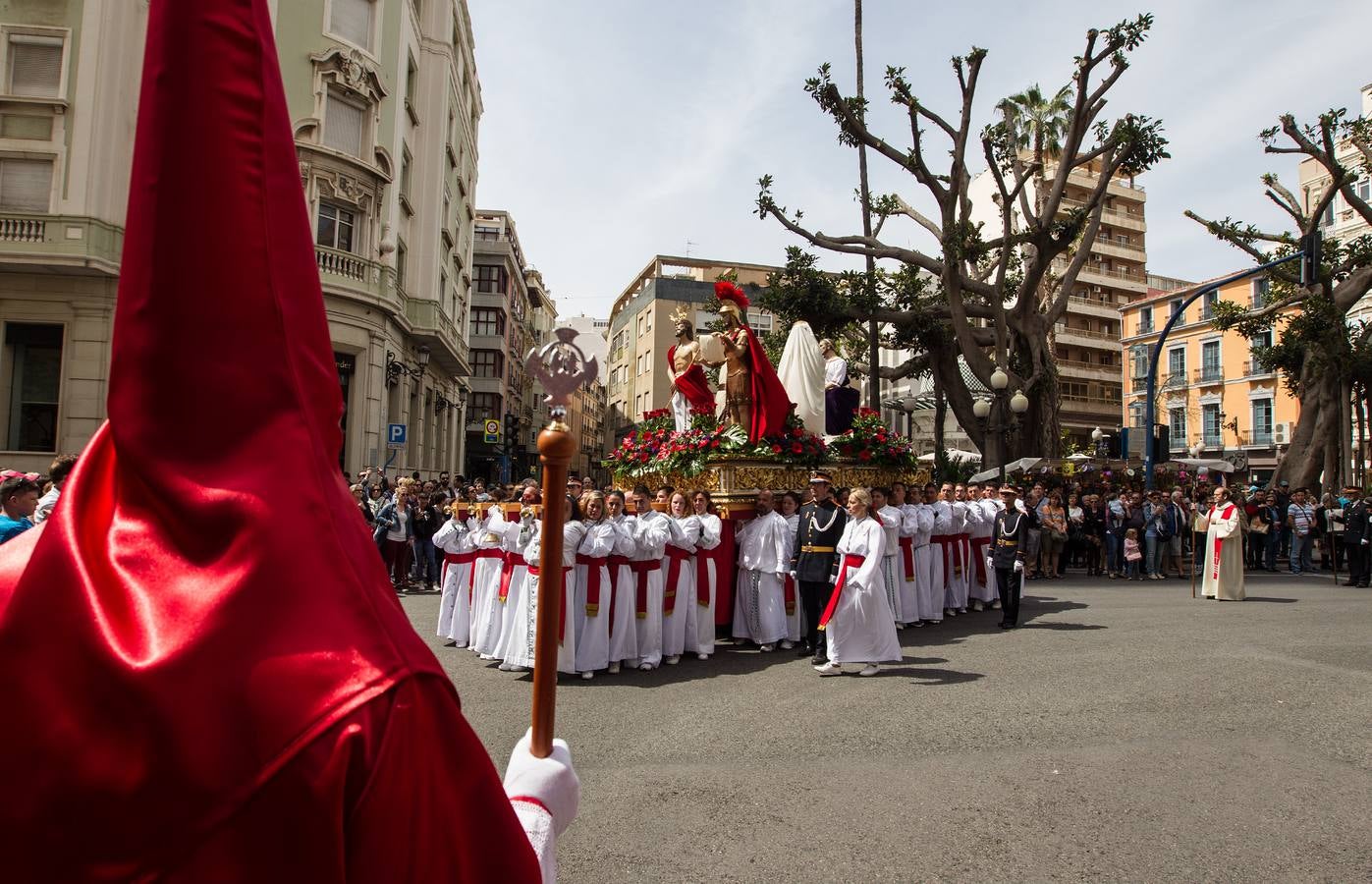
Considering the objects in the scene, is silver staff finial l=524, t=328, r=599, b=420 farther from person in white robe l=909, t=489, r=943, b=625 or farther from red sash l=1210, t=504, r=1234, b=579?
red sash l=1210, t=504, r=1234, b=579

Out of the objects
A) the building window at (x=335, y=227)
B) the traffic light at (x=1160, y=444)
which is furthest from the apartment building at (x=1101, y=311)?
the building window at (x=335, y=227)

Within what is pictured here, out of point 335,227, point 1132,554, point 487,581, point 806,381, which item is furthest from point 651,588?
point 335,227

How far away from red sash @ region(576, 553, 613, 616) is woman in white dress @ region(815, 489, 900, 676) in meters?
2.28

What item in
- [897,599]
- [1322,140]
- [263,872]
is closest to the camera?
[263,872]

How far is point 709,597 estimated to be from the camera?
32.6 ft

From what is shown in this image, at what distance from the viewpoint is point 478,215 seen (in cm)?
5844

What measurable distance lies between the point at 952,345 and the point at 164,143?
2447 cm

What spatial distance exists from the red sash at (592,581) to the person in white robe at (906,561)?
4578 mm

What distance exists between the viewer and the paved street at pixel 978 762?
4332 millimetres

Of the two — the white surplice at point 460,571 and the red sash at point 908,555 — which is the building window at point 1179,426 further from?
the white surplice at point 460,571

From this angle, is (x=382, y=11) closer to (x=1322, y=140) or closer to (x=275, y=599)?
(x=1322, y=140)

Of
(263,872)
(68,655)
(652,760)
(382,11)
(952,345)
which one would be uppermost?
(382,11)

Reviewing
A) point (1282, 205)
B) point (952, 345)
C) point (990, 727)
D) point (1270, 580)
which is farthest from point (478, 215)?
point (990, 727)

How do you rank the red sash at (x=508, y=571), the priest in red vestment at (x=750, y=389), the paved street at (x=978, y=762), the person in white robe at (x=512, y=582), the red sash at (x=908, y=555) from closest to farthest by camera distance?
the paved street at (x=978, y=762) → the person in white robe at (x=512, y=582) → the red sash at (x=508, y=571) → the red sash at (x=908, y=555) → the priest in red vestment at (x=750, y=389)
